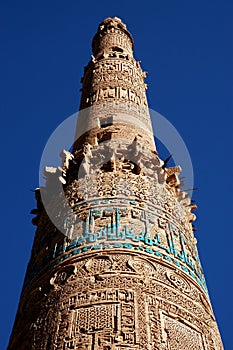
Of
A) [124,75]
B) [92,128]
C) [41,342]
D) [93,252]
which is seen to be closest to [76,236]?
[93,252]

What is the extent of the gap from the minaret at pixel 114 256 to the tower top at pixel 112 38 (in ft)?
8.23

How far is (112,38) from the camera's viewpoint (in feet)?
32.6

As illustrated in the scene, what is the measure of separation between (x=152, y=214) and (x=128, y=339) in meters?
1.80

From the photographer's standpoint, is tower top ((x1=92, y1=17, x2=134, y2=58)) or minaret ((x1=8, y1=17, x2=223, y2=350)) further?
tower top ((x1=92, y1=17, x2=134, y2=58))

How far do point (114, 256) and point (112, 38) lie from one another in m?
6.20

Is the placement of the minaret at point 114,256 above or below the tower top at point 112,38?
below

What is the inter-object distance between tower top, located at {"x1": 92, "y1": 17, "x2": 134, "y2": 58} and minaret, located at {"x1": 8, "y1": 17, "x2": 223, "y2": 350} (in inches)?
98.7

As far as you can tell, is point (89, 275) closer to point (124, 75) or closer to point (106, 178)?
point (106, 178)

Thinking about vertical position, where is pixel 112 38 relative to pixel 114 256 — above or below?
above

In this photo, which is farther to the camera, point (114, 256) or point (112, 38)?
point (112, 38)

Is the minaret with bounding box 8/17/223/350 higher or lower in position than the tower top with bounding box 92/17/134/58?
lower

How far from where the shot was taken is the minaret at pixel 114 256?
395 centimetres

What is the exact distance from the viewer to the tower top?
9492 millimetres

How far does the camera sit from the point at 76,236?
498 centimetres
